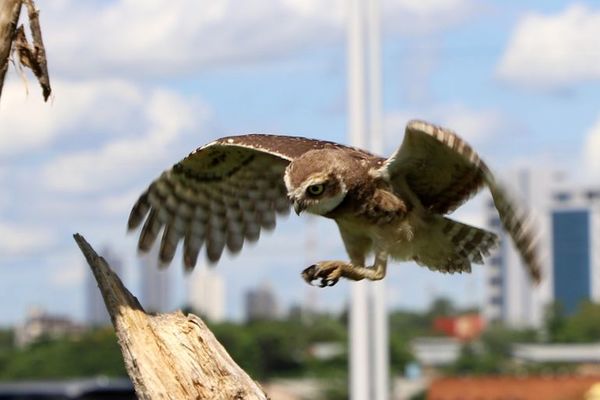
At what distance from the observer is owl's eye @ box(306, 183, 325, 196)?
1415 centimetres

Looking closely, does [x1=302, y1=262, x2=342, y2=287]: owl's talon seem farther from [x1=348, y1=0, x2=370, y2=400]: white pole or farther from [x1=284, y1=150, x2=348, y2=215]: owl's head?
[x1=348, y1=0, x2=370, y2=400]: white pole

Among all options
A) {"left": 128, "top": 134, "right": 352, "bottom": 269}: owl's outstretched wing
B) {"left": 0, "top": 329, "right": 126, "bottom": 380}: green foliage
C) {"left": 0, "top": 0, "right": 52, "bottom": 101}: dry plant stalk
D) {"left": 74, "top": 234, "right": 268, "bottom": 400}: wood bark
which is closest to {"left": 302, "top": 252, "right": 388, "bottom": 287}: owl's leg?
{"left": 128, "top": 134, "right": 352, "bottom": 269}: owl's outstretched wing

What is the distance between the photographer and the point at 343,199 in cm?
1477

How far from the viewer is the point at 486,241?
15.5m

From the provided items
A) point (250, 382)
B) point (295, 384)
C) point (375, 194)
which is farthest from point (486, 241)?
point (295, 384)

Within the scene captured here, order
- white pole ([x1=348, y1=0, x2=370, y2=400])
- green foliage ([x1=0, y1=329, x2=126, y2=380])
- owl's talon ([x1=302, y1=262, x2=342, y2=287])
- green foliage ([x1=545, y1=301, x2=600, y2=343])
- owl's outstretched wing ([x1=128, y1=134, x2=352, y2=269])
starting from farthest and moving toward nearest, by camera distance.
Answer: green foliage ([x1=545, y1=301, x2=600, y2=343]), green foliage ([x1=0, y1=329, x2=126, y2=380]), white pole ([x1=348, y1=0, x2=370, y2=400]), owl's outstretched wing ([x1=128, y1=134, x2=352, y2=269]), owl's talon ([x1=302, y1=262, x2=342, y2=287])

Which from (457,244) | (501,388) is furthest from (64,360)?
(457,244)

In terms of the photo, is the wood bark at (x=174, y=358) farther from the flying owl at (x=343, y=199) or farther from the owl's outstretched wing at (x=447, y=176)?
the owl's outstretched wing at (x=447, y=176)

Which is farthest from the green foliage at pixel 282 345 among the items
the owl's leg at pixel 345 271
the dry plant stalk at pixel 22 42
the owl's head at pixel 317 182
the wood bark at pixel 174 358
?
the dry plant stalk at pixel 22 42

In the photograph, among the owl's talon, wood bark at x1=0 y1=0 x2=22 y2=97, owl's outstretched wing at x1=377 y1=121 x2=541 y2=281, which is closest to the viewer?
wood bark at x1=0 y1=0 x2=22 y2=97

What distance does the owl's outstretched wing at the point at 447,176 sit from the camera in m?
13.2

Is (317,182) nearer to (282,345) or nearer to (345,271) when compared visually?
(345,271)

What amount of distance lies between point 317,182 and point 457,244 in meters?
1.78

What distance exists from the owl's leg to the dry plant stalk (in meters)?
3.09
